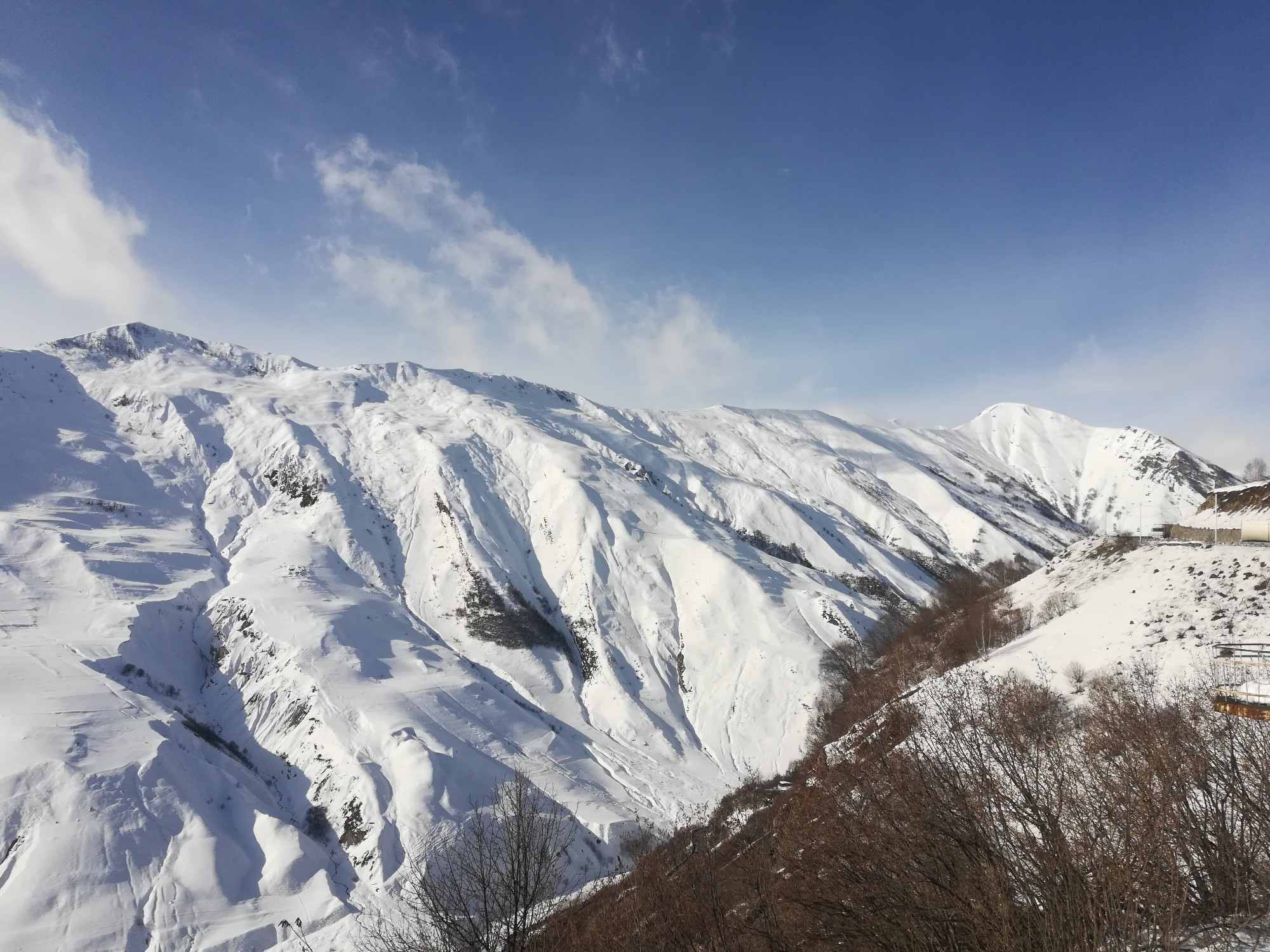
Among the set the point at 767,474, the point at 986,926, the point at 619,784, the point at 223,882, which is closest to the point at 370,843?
the point at 223,882

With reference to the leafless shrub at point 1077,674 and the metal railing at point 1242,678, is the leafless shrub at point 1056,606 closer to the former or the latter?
the leafless shrub at point 1077,674

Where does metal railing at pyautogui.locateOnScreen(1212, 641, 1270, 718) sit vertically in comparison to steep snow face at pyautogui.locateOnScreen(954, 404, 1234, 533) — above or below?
below

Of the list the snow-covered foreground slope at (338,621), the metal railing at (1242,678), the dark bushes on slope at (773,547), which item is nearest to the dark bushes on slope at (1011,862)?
the metal railing at (1242,678)

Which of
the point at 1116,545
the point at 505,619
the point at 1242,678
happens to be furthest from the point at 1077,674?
the point at 505,619

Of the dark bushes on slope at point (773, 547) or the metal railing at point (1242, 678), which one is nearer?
the metal railing at point (1242, 678)

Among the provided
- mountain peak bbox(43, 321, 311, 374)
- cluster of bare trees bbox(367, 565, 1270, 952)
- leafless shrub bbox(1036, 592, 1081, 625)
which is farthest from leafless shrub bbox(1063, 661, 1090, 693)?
mountain peak bbox(43, 321, 311, 374)

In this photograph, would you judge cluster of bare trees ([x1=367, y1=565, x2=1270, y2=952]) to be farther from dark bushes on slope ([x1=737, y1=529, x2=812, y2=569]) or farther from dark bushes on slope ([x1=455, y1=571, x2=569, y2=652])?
dark bushes on slope ([x1=737, y1=529, x2=812, y2=569])

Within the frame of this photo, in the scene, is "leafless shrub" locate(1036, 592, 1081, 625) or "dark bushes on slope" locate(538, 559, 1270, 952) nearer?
"dark bushes on slope" locate(538, 559, 1270, 952)
